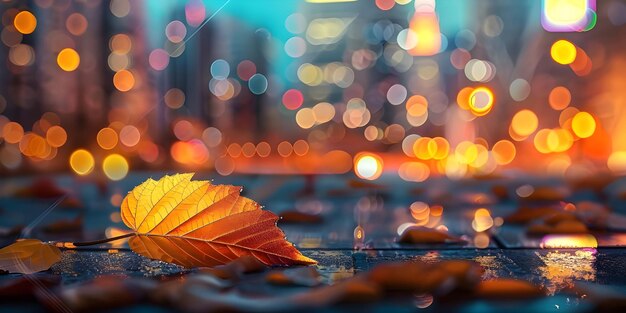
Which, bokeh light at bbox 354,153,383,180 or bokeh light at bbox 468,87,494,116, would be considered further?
bokeh light at bbox 468,87,494,116

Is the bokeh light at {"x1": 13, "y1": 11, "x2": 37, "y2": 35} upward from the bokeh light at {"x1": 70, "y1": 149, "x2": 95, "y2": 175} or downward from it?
upward

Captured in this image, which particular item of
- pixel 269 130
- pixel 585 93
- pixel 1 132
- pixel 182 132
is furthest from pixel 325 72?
pixel 1 132

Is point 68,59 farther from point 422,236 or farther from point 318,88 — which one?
point 422,236

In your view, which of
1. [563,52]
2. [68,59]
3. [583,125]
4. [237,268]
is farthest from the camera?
[563,52]

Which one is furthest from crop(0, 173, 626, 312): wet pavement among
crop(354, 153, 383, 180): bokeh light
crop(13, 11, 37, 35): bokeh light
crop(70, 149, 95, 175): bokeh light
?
crop(13, 11, 37, 35): bokeh light

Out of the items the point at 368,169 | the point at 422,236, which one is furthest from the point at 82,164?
the point at 422,236

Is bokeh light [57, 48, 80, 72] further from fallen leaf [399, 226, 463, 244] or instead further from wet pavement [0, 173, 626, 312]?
fallen leaf [399, 226, 463, 244]

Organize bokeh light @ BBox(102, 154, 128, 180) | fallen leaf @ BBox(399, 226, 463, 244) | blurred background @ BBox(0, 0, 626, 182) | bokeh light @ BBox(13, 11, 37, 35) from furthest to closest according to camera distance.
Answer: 1. bokeh light @ BBox(13, 11, 37, 35)
2. blurred background @ BBox(0, 0, 626, 182)
3. bokeh light @ BBox(102, 154, 128, 180)
4. fallen leaf @ BBox(399, 226, 463, 244)
